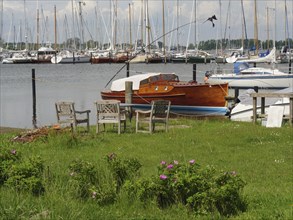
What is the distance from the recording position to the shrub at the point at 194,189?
7246 mm

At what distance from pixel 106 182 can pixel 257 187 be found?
8.94 feet

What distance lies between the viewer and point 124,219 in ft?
22.7

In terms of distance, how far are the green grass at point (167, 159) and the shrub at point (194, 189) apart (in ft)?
Result: 0.49

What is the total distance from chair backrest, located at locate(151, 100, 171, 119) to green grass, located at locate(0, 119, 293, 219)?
574 millimetres

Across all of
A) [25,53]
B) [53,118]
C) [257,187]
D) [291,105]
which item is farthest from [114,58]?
[257,187]

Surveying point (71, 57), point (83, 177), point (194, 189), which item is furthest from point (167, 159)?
point (71, 57)

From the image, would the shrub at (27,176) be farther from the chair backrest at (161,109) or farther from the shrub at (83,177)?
the chair backrest at (161,109)

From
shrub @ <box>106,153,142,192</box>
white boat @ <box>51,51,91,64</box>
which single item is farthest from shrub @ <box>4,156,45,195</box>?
white boat @ <box>51,51,91,64</box>

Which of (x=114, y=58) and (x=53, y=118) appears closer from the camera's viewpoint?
(x=53, y=118)

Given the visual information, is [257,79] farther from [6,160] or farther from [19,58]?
[19,58]

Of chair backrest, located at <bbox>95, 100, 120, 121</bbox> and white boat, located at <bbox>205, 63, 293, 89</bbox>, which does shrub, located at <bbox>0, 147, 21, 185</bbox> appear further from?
white boat, located at <bbox>205, 63, 293, 89</bbox>

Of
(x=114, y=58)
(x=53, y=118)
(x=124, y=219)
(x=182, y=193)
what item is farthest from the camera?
(x=114, y=58)

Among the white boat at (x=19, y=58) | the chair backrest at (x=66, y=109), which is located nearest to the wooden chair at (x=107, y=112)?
the chair backrest at (x=66, y=109)

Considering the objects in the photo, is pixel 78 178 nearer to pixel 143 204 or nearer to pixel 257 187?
pixel 143 204
